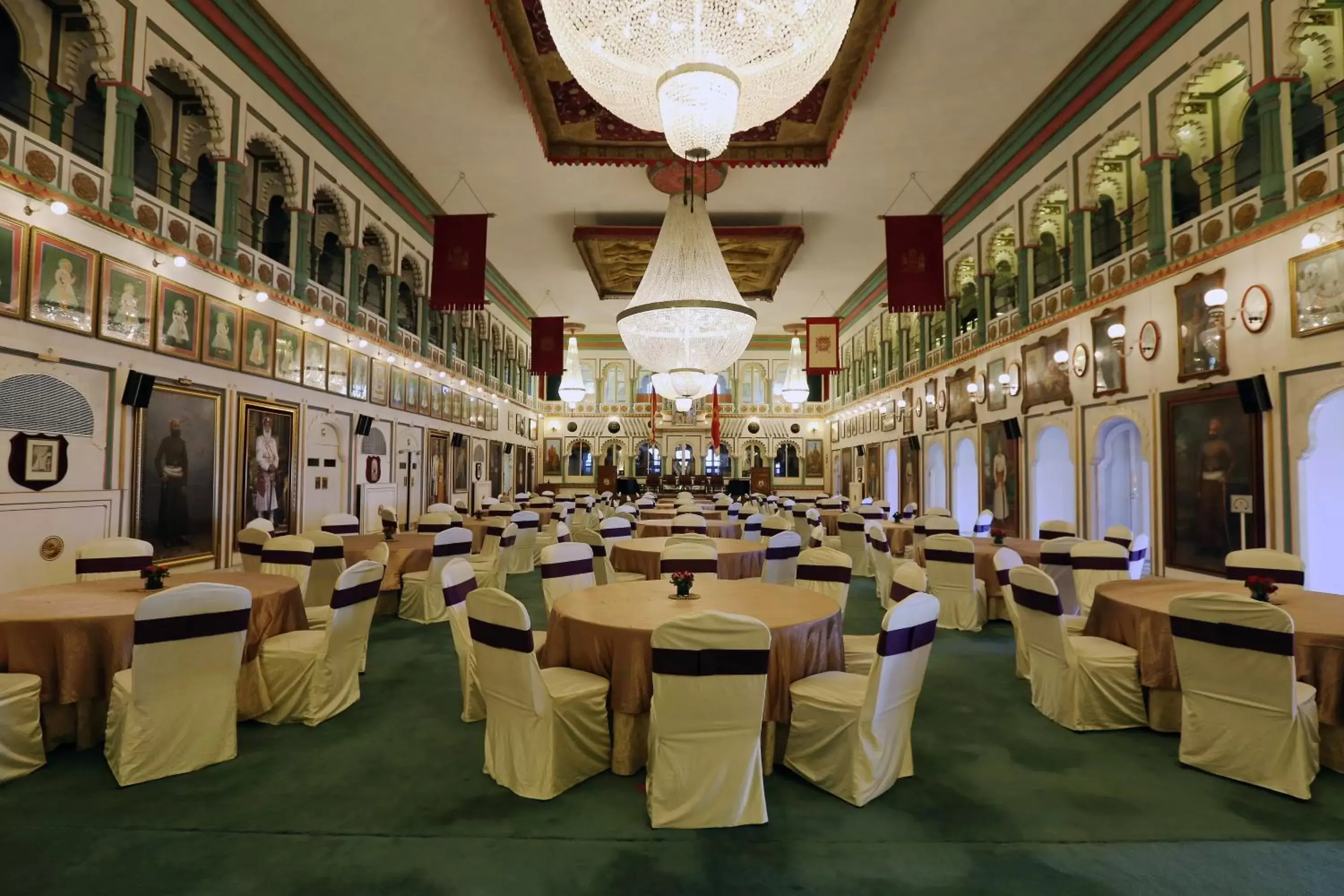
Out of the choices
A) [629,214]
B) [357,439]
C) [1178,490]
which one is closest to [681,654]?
[1178,490]

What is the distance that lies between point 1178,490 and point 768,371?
20.6m

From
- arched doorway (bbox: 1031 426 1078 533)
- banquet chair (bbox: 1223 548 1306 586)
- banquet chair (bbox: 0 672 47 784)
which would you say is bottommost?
banquet chair (bbox: 0 672 47 784)

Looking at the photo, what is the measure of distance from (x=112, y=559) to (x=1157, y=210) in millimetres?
11320

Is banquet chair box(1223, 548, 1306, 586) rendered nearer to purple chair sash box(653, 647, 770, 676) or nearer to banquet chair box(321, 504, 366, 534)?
purple chair sash box(653, 647, 770, 676)

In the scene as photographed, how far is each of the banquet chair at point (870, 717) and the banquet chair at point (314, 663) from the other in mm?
2691

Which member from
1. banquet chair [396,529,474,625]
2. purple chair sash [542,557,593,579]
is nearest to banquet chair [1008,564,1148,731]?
A: purple chair sash [542,557,593,579]

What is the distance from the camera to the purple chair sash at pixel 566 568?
5504 millimetres

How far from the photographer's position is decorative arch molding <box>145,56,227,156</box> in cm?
723

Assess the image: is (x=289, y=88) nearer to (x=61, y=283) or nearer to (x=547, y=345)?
(x=61, y=283)

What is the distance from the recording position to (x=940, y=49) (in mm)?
8945

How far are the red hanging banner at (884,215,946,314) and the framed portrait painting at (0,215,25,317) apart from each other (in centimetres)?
→ 1109

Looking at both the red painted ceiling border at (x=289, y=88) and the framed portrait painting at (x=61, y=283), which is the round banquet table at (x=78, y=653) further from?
the red painted ceiling border at (x=289, y=88)

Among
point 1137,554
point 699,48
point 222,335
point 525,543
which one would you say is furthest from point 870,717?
point 222,335

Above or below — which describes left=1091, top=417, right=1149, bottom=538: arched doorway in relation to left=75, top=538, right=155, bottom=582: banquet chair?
above
